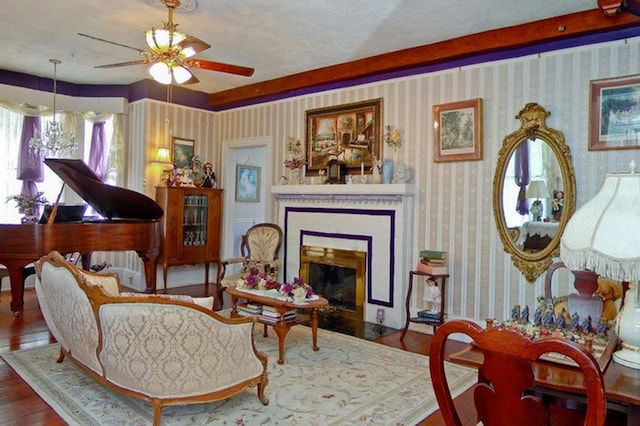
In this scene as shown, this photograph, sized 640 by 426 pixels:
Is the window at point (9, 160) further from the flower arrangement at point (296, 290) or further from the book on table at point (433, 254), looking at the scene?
the book on table at point (433, 254)

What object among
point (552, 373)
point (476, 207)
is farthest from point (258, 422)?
point (476, 207)

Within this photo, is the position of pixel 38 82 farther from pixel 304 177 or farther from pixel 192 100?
pixel 304 177

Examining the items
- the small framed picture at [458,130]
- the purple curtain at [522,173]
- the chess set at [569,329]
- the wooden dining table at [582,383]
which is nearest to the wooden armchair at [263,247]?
the small framed picture at [458,130]

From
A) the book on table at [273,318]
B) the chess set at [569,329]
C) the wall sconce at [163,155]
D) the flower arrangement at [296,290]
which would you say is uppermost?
the wall sconce at [163,155]

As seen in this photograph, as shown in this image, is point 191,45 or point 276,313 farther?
point 276,313

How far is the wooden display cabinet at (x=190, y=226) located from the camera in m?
6.41

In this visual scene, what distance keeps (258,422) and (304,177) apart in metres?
3.83

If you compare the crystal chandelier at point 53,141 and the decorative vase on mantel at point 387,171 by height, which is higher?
the crystal chandelier at point 53,141

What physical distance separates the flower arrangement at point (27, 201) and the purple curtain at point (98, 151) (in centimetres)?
93

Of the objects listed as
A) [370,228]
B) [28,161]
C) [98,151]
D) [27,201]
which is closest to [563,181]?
[370,228]

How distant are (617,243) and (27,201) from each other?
252 inches

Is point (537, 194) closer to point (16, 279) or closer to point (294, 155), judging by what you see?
point (294, 155)

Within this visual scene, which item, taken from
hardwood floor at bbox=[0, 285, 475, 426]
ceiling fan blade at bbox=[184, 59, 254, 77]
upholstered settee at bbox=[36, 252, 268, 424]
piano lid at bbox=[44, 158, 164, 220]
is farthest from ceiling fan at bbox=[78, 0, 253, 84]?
hardwood floor at bbox=[0, 285, 475, 426]

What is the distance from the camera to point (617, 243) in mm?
1565
